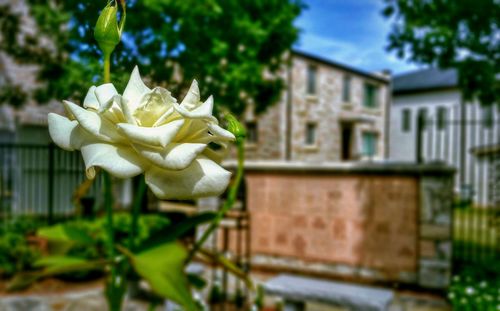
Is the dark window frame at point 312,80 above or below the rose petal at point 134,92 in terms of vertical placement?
above

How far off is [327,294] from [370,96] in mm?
24363

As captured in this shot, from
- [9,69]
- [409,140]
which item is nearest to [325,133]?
[409,140]

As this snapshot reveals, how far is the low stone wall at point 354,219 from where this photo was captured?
596cm

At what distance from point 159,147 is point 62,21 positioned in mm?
8975

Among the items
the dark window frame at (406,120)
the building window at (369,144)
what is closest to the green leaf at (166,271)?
the building window at (369,144)

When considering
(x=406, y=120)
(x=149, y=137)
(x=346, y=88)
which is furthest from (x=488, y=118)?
(x=406, y=120)

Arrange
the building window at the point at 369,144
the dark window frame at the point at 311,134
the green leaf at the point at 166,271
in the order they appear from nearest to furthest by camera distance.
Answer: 1. the green leaf at the point at 166,271
2. the dark window frame at the point at 311,134
3. the building window at the point at 369,144

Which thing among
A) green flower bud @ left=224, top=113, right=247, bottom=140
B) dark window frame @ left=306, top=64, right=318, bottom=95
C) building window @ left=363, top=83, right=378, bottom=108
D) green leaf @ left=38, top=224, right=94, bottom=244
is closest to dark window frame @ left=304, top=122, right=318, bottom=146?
dark window frame @ left=306, top=64, right=318, bottom=95

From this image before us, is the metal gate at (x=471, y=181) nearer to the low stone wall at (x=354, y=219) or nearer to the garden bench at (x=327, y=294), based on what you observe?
the low stone wall at (x=354, y=219)

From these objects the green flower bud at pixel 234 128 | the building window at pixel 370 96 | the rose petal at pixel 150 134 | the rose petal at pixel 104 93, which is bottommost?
the rose petal at pixel 150 134

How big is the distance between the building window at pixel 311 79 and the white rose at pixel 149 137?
21084 mm

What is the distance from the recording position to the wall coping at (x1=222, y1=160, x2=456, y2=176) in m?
5.93

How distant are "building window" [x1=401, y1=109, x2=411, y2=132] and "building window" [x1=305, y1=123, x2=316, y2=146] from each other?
10571 millimetres

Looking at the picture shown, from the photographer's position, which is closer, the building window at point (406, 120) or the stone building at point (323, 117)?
the stone building at point (323, 117)
